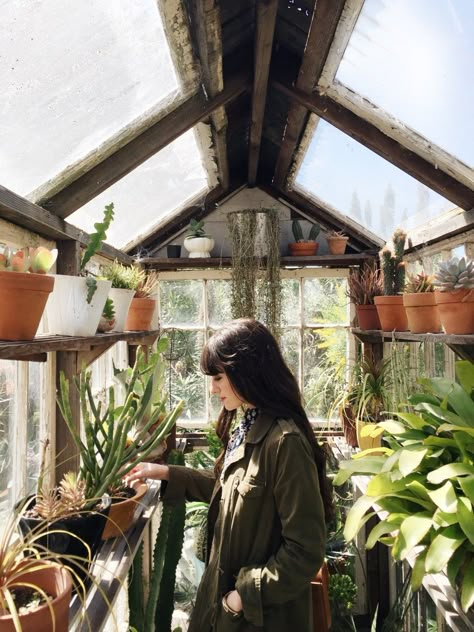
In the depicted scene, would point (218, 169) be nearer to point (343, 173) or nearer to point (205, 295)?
point (343, 173)

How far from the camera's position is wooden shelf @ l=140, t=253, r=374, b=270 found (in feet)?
12.5

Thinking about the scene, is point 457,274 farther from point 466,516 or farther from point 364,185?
point 364,185

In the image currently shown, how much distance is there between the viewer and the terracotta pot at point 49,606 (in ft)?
2.46

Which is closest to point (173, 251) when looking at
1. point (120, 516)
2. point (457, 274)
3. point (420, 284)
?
point (420, 284)

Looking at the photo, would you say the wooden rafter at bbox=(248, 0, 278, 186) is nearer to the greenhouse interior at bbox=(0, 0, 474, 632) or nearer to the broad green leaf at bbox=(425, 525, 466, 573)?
the greenhouse interior at bbox=(0, 0, 474, 632)

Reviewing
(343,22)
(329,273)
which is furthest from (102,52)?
(329,273)

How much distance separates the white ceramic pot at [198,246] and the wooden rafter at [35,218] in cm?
164

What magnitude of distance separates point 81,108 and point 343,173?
1.76 meters

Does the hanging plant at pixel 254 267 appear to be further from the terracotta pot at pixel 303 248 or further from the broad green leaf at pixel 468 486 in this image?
the broad green leaf at pixel 468 486

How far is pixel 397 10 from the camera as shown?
1.62 metres

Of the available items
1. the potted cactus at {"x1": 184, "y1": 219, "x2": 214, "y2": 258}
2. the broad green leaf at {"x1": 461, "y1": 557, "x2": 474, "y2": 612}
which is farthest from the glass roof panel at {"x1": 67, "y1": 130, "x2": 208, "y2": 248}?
the broad green leaf at {"x1": 461, "y1": 557, "x2": 474, "y2": 612}

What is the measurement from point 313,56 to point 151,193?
1395 millimetres

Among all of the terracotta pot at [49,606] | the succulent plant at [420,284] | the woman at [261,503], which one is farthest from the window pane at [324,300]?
the terracotta pot at [49,606]

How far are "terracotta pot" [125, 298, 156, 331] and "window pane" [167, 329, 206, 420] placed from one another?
1.66 meters
